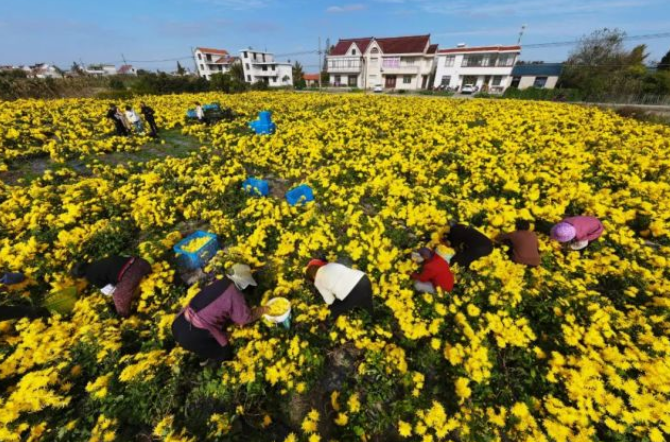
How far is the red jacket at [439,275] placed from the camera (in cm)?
359


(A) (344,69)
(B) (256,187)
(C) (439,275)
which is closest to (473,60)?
(A) (344,69)

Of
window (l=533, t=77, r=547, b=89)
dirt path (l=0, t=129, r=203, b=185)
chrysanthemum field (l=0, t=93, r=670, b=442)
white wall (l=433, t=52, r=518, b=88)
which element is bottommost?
chrysanthemum field (l=0, t=93, r=670, b=442)

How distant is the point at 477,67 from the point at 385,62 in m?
14.7

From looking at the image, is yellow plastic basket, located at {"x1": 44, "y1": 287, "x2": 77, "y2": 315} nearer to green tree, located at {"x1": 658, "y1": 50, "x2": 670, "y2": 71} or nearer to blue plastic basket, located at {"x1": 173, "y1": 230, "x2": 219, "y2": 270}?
blue plastic basket, located at {"x1": 173, "y1": 230, "x2": 219, "y2": 270}

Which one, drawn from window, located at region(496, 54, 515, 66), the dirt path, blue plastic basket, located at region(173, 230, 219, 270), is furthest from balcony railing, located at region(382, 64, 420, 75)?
blue plastic basket, located at region(173, 230, 219, 270)

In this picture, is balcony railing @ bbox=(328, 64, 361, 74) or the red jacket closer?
the red jacket

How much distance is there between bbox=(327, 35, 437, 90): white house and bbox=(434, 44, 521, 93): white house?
284 cm

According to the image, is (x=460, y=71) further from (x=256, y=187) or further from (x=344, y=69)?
(x=256, y=187)

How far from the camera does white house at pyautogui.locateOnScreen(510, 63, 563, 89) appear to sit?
38031mm

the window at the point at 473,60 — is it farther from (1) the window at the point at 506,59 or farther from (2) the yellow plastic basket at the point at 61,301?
(2) the yellow plastic basket at the point at 61,301

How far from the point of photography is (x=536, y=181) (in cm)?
625

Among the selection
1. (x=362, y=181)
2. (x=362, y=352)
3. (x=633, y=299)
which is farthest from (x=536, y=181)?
(x=362, y=352)

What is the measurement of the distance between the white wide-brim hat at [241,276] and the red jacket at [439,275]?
2.40 meters

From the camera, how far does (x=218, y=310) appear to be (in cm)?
291
